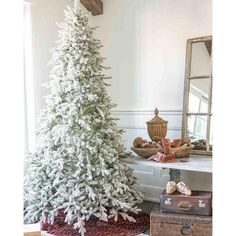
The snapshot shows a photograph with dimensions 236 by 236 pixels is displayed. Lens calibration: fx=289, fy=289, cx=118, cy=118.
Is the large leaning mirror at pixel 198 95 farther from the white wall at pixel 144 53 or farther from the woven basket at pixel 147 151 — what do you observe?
the woven basket at pixel 147 151

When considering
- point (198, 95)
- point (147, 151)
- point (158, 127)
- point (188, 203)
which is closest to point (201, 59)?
point (198, 95)

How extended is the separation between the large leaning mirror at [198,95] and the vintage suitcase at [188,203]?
0.65 meters

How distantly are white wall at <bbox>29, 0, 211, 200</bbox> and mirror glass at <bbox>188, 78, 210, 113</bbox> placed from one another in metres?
0.20

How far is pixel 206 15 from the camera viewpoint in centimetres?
284

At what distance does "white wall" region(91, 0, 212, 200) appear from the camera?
9.71ft

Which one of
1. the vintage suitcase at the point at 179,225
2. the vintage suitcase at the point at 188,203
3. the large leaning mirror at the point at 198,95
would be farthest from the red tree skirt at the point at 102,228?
the large leaning mirror at the point at 198,95

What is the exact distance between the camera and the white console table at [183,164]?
2.29 metres

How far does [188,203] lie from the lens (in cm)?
213

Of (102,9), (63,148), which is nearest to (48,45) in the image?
(102,9)

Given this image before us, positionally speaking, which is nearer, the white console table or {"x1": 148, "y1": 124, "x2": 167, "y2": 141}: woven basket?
the white console table

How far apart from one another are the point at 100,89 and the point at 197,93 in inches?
38.1

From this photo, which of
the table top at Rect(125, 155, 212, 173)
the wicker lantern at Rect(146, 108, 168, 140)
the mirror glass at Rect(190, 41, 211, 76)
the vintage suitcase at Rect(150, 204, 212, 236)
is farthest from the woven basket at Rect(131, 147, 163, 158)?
the mirror glass at Rect(190, 41, 211, 76)

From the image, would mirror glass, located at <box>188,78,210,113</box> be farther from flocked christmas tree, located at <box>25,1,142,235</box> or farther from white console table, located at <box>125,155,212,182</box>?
flocked christmas tree, located at <box>25,1,142,235</box>

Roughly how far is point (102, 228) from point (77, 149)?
651mm
